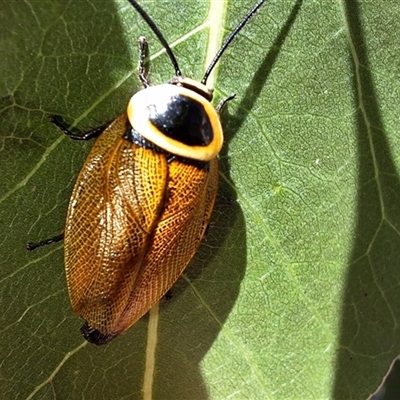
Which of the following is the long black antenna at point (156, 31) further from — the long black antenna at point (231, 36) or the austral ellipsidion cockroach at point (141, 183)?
the long black antenna at point (231, 36)

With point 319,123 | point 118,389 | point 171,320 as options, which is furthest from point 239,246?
point 118,389

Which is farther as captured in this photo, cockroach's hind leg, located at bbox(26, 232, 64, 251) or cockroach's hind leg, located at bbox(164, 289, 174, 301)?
cockroach's hind leg, located at bbox(164, 289, 174, 301)

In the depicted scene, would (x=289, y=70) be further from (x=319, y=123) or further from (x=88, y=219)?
(x=88, y=219)

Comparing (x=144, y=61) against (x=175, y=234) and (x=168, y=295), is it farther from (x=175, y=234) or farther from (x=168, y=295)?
(x=168, y=295)

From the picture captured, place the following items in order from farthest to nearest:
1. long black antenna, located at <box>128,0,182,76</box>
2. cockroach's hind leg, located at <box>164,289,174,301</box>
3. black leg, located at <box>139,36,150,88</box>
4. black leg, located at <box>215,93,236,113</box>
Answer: cockroach's hind leg, located at <box>164,289,174,301</box> → black leg, located at <box>215,93,236,113</box> → black leg, located at <box>139,36,150,88</box> → long black antenna, located at <box>128,0,182,76</box>

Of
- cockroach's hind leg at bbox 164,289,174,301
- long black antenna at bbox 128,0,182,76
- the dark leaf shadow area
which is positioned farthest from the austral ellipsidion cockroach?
the dark leaf shadow area

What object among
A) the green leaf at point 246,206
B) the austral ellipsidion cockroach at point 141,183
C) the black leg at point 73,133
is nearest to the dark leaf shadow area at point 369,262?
the green leaf at point 246,206

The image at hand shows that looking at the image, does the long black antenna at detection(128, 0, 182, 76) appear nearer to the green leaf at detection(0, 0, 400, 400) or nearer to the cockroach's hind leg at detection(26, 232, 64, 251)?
the green leaf at detection(0, 0, 400, 400)
